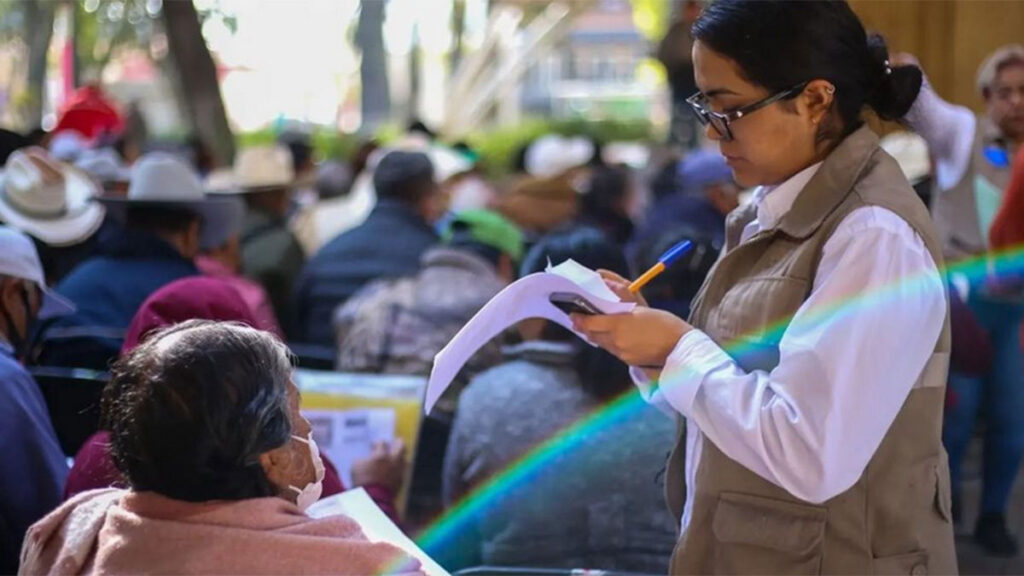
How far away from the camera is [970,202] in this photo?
226 inches

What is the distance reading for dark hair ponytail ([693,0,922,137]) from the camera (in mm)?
2449

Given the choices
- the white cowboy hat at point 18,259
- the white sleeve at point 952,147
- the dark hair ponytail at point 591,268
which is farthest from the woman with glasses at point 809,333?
the white sleeve at point 952,147

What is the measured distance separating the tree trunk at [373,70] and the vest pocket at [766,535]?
1001 inches

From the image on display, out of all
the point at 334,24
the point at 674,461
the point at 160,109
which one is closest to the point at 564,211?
the point at 674,461

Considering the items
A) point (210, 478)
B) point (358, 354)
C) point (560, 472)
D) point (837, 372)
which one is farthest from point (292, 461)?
point (358, 354)

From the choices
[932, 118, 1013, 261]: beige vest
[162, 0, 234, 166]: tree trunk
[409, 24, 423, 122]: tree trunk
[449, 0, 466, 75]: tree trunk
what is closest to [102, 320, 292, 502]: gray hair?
[932, 118, 1013, 261]: beige vest

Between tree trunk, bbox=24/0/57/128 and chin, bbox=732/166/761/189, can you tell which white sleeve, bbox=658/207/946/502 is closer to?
chin, bbox=732/166/761/189

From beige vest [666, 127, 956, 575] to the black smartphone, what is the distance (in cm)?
25

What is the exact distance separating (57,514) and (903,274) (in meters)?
1.49

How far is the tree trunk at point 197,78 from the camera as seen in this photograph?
1260 centimetres

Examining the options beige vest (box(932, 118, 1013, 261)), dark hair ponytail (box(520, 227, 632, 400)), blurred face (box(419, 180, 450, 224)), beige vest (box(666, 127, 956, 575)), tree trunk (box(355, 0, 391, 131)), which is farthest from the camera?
tree trunk (box(355, 0, 391, 131))

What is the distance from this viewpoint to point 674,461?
2.79 metres

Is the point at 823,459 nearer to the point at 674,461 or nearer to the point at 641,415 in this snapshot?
the point at 674,461

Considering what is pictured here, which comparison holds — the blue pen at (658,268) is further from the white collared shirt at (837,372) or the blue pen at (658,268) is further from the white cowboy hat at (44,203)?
the white cowboy hat at (44,203)
